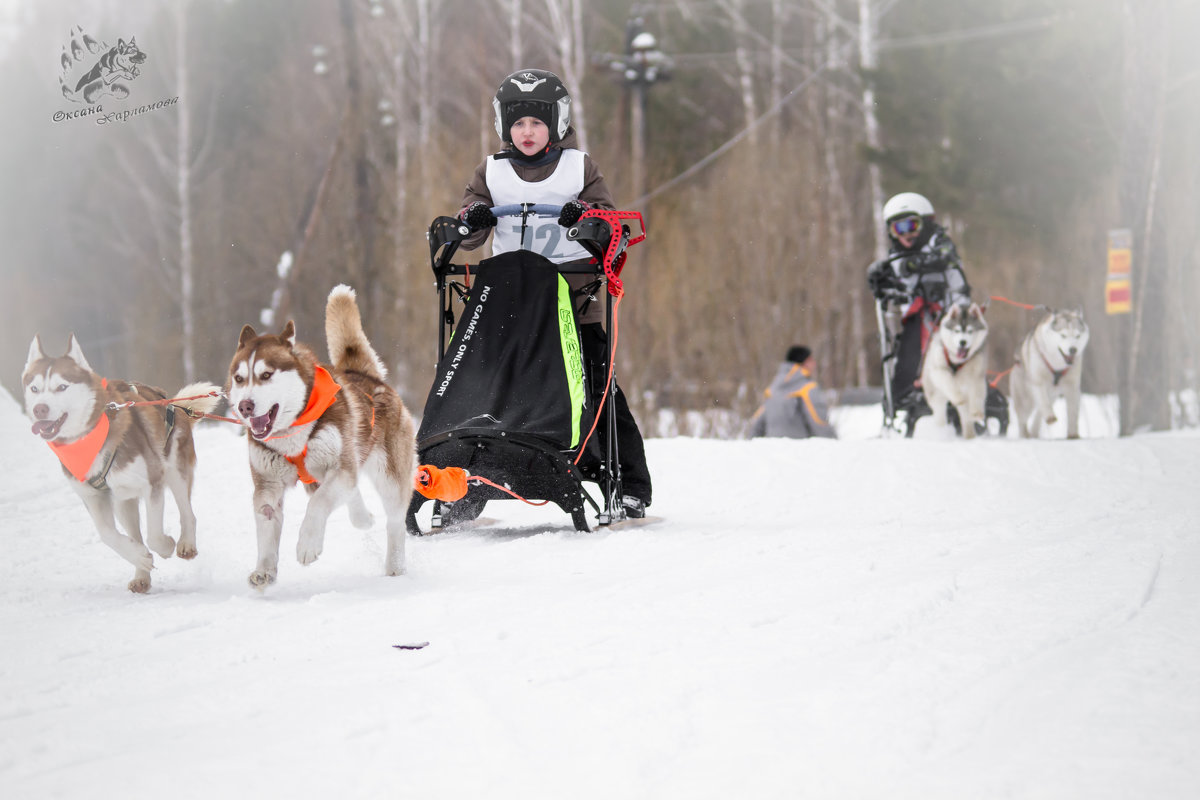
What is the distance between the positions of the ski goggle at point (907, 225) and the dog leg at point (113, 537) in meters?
6.14

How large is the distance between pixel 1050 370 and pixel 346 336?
5.69 metres

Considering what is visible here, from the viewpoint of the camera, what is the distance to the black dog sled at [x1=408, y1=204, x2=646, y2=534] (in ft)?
11.5

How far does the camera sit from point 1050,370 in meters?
7.27

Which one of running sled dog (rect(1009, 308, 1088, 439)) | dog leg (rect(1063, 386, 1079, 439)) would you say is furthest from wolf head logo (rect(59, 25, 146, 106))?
dog leg (rect(1063, 386, 1079, 439))

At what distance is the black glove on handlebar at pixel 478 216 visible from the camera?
3641mm

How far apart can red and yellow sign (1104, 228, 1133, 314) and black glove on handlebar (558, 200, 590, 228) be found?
667 centimetres

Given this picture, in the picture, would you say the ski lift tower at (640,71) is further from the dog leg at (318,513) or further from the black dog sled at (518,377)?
the dog leg at (318,513)

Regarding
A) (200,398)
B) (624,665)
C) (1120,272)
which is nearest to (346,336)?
(200,398)

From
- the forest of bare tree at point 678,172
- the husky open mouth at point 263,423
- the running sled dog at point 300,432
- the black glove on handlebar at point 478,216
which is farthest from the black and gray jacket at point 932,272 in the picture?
the husky open mouth at point 263,423

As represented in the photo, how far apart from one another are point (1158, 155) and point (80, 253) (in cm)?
859

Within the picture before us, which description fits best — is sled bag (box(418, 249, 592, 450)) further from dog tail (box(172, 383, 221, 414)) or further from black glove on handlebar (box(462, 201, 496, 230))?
dog tail (box(172, 383, 221, 414))

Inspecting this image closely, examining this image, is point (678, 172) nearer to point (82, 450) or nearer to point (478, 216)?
point (478, 216)

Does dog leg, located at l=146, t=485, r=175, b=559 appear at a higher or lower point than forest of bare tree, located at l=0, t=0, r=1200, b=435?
lower

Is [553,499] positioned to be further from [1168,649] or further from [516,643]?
[1168,649]
